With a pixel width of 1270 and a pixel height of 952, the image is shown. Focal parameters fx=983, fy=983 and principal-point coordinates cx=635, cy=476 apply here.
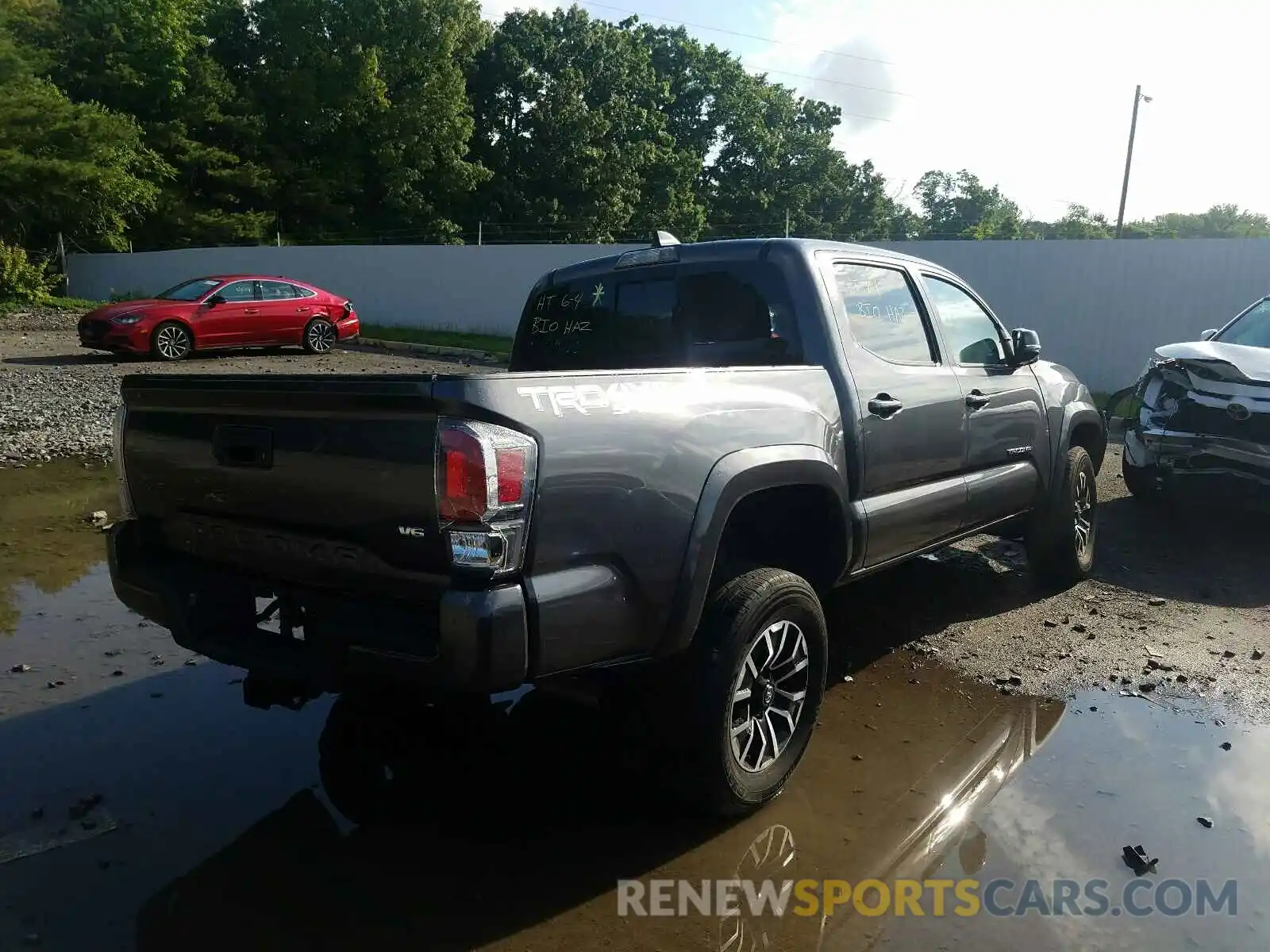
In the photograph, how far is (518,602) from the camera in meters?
2.53

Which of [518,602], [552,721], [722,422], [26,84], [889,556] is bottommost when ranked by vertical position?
[552,721]

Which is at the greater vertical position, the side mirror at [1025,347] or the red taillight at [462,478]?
the side mirror at [1025,347]

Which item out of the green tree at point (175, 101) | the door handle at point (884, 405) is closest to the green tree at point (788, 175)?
the green tree at point (175, 101)

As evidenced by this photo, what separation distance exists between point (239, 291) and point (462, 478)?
51.6 feet

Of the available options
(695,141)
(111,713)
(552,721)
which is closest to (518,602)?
(552,721)

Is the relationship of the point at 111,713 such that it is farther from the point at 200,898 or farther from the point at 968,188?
the point at 968,188

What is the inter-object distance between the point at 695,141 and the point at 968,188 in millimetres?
50565

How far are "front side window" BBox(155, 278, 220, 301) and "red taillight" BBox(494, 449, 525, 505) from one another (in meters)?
15.4

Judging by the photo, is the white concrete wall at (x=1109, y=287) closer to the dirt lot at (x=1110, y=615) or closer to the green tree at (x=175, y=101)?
the dirt lot at (x=1110, y=615)

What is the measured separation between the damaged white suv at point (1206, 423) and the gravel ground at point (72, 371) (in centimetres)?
488

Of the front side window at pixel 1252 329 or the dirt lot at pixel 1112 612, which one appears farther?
the front side window at pixel 1252 329

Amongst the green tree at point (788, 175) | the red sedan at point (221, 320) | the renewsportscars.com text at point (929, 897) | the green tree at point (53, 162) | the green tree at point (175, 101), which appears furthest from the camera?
the green tree at point (788, 175)

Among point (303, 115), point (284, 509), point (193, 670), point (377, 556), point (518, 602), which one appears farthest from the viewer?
point (303, 115)

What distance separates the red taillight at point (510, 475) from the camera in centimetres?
252
